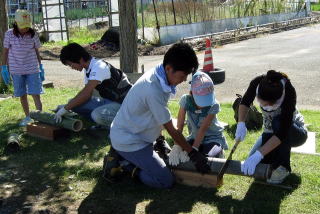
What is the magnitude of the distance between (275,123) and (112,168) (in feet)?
4.93

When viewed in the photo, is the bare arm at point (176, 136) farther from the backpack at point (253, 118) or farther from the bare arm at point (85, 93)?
the backpack at point (253, 118)

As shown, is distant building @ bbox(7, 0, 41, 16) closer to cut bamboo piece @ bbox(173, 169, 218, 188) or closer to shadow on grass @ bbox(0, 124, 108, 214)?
shadow on grass @ bbox(0, 124, 108, 214)

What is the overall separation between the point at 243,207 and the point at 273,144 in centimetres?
57

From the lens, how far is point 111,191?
3891mm

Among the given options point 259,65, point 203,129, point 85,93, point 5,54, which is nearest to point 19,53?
point 5,54

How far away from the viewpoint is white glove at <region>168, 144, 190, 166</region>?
390 centimetres

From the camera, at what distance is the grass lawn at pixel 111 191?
11.6 ft

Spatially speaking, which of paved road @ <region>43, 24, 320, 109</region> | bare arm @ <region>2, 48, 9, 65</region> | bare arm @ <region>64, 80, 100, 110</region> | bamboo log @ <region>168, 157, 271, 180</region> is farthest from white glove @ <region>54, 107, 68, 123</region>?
paved road @ <region>43, 24, 320, 109</region>

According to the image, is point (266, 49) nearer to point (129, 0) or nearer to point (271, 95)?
point (129, 0)

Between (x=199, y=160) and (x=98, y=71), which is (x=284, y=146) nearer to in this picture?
(x=199, y=160)

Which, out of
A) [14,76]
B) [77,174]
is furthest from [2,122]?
[77,174]

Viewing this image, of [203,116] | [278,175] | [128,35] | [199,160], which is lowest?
[278,175]

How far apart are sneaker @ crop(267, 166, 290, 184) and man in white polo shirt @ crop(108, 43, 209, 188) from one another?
59 centimetres

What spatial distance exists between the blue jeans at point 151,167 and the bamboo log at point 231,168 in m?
0.18
